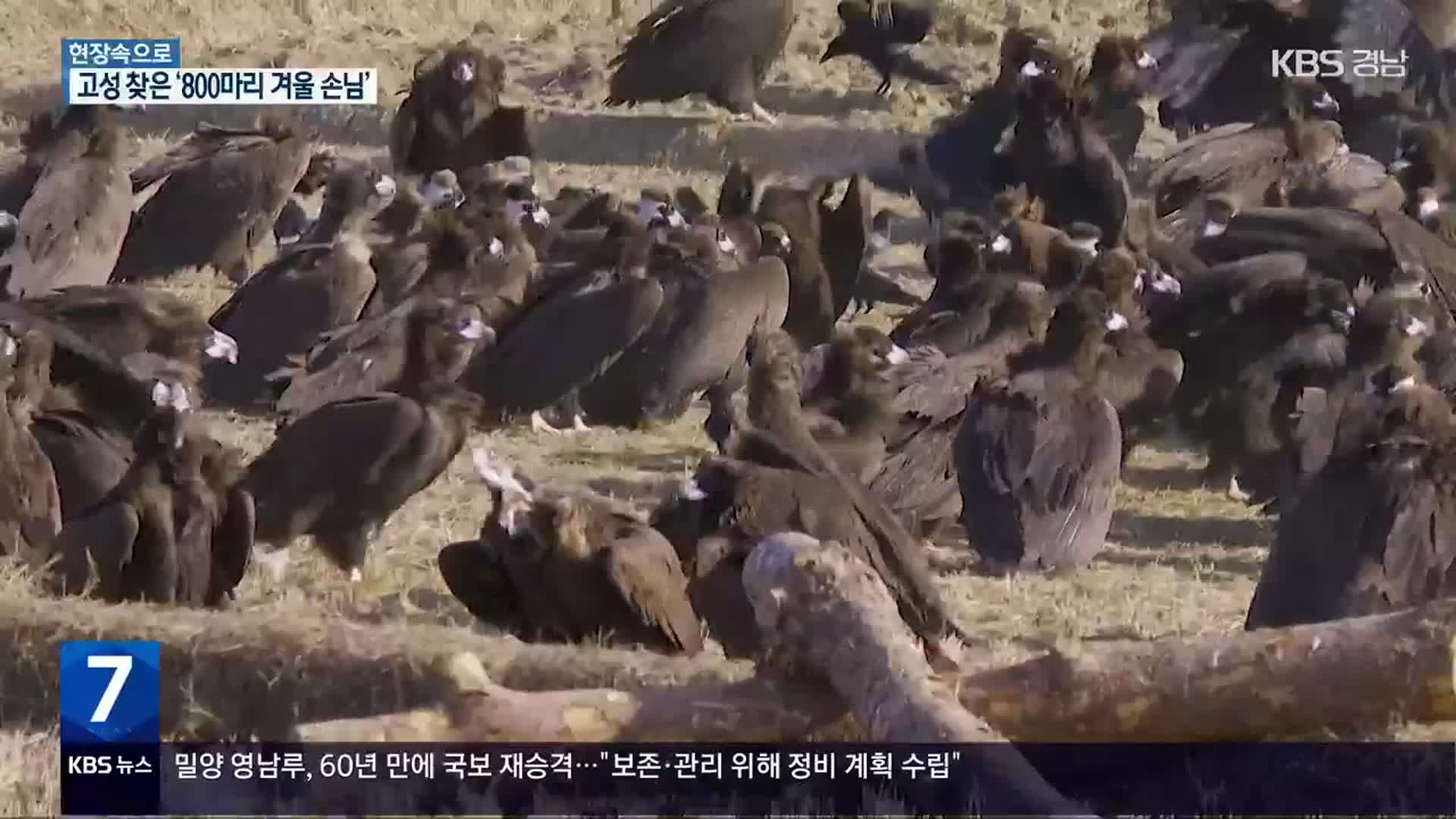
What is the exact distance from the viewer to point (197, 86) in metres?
10.5

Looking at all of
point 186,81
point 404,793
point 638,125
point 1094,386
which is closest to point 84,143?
point 186,81

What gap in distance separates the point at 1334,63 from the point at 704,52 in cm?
377

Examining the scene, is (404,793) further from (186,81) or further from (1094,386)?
(186,81)

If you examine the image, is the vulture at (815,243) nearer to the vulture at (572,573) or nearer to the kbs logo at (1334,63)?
the kbs logo at (1334,63)

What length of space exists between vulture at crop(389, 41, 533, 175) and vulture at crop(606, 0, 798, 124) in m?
0.89

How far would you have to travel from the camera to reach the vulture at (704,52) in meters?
13.9

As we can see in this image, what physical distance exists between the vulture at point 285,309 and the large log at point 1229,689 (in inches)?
201

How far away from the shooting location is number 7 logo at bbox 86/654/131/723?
277 inches

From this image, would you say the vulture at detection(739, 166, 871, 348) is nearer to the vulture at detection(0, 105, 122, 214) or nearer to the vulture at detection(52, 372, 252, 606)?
the vulture at detection(0, 105, 122, 214)

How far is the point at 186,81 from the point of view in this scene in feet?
34.2

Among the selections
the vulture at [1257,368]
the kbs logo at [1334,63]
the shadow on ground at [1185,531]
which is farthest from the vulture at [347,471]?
the kbs logo at [1334,63]

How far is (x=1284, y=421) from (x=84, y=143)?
5886 millimetres

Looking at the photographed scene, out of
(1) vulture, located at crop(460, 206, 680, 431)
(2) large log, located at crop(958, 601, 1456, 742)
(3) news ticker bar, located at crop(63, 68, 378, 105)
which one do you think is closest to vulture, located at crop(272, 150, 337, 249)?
(3) news ticker bar, located at crop(63, 68, 378, 105)

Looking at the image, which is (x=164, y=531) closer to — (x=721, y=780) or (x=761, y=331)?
(x=721, y=780)
